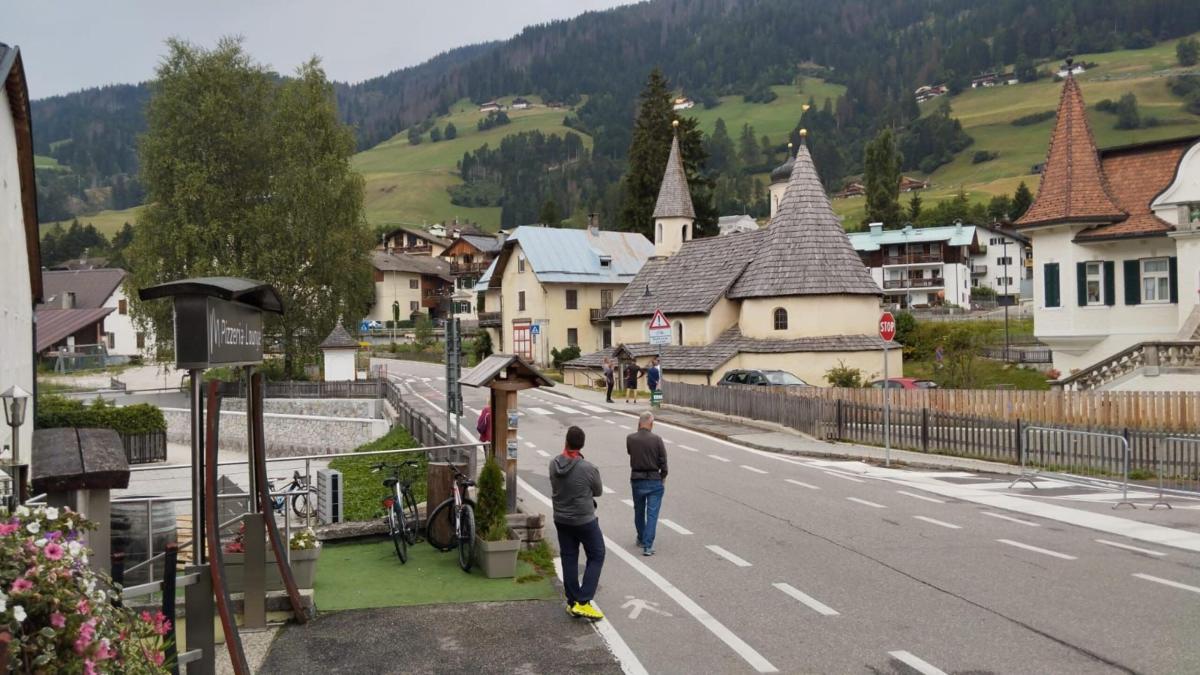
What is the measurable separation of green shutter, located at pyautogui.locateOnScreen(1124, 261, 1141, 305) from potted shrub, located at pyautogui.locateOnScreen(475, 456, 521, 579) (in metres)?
29.5

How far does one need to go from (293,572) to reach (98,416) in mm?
26557

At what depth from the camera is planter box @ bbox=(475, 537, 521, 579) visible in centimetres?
1138

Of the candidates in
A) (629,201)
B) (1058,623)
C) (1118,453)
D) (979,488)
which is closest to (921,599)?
(1058,623)

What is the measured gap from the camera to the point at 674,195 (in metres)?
59.4

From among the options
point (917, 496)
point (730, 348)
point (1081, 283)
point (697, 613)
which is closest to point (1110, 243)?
point (1081, 283)

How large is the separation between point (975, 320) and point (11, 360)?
6929 cm

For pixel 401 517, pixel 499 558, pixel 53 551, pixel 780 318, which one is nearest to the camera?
pixel 53 551

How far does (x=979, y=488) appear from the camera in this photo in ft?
63.2

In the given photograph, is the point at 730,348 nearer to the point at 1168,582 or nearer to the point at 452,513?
the point at 452,513

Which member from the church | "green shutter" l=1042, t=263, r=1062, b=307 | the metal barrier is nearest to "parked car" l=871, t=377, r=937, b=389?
"green shutter" l=1042, t=263, r=1062, b=307

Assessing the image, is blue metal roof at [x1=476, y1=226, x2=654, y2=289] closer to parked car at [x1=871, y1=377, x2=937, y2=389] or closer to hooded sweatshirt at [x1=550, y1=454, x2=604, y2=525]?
parked car at [x1=871, y1=377, x2=937, y2=389]

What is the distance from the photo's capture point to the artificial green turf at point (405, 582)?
10.5 meters

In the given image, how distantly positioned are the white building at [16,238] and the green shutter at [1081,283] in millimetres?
31445

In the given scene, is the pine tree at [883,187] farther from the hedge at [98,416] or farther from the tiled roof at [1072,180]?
the hedge at [98,416]
